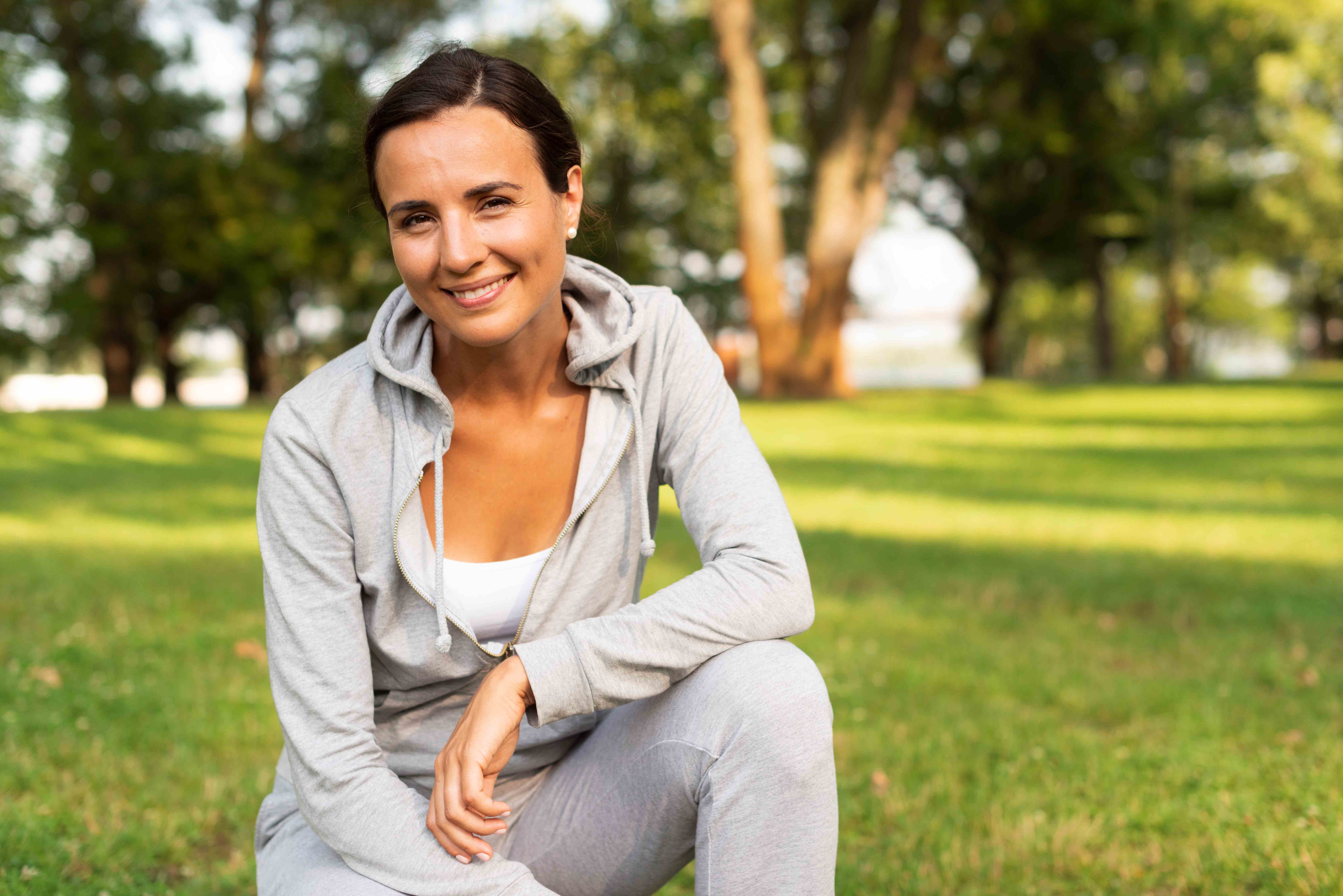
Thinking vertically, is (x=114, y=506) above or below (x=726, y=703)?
below

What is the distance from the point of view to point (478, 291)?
217 centimetres

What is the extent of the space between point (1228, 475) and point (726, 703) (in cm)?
1040

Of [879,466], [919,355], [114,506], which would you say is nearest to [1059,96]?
[879,466]

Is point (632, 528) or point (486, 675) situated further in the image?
point (632, 528)

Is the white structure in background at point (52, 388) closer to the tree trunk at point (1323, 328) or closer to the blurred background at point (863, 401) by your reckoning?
the blurred background at point (863, 401)

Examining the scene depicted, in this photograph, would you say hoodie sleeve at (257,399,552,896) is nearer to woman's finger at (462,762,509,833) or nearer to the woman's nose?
woman's finger at (462,762,509,833)

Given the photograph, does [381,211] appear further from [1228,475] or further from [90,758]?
[1228,475]

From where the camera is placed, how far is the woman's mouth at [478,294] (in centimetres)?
217

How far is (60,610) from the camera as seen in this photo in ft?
18.6

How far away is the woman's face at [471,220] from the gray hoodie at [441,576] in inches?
5.9

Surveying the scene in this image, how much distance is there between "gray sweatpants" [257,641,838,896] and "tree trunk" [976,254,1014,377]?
36365mm

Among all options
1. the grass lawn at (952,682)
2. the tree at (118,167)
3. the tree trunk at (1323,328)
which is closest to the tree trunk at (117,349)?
the tree at (118,167)

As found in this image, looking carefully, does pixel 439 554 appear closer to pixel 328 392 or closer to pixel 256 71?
pixel 328 392

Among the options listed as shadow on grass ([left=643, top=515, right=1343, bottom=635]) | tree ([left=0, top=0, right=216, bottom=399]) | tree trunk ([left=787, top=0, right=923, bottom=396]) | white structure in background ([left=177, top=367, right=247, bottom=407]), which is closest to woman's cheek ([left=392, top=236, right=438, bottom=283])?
shadow on grass ([left=643, top=515, right=1343, bottom=635])
